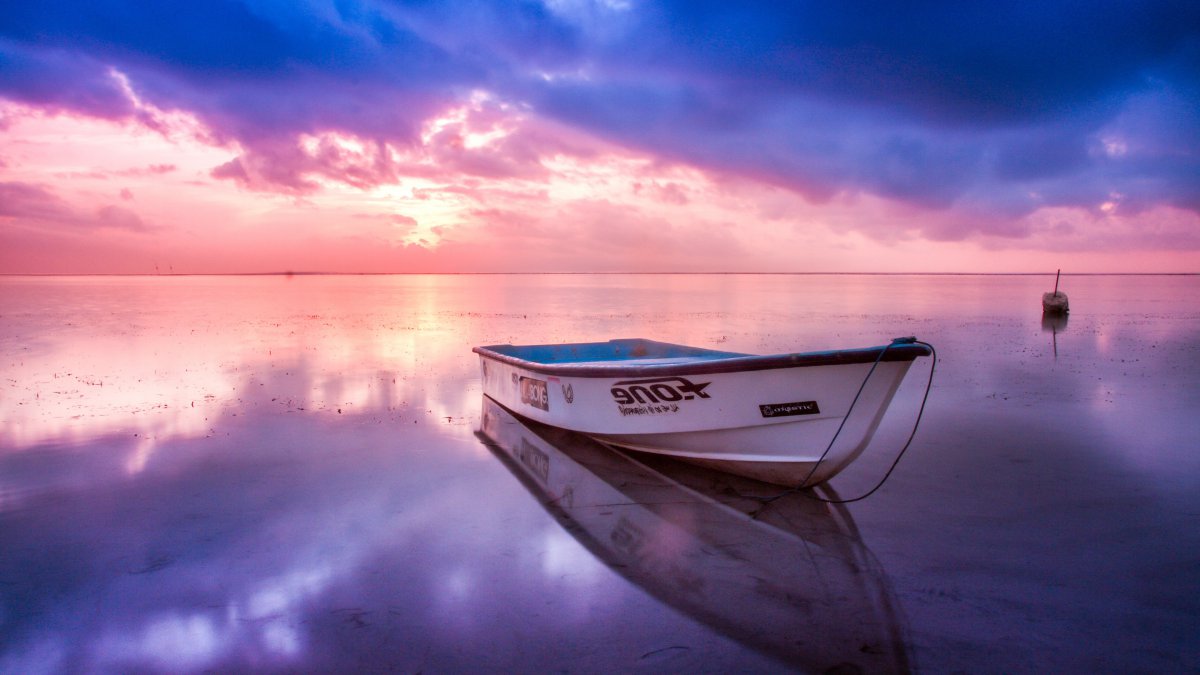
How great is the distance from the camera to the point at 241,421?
10.1 m

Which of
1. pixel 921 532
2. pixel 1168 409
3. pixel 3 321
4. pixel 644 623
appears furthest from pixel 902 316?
pixel 3 321

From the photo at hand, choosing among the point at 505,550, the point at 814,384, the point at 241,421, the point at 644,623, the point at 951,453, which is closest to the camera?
the point at 644,623

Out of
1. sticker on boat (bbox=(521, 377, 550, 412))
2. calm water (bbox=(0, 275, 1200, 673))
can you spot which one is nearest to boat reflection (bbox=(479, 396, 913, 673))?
calm water (bbox=(0, 275, 1200, 673))

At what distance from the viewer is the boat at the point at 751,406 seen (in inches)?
232

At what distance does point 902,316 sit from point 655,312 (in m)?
14.0

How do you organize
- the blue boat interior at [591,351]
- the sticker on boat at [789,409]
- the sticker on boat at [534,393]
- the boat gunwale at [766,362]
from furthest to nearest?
the blue boat interior at [591,351] < the sticker on boat at [534,393] < the sticker on boat at [789,409] < the boat gunwale at [766,362]

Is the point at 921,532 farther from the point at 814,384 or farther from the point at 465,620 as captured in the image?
the point at 465,620

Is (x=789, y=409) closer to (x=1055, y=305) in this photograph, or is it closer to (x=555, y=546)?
(x=555, y=546)

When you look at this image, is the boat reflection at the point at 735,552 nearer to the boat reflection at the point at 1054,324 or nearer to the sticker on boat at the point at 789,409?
the sticker on boat at the point at 789,409

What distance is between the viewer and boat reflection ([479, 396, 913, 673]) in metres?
4.13

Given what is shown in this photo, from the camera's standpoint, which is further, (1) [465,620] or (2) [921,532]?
(2) [921,532]

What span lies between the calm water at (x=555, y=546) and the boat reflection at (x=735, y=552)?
27 mm

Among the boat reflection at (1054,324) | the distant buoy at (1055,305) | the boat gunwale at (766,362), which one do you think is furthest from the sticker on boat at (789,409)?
the distant buoy at (1055,305)

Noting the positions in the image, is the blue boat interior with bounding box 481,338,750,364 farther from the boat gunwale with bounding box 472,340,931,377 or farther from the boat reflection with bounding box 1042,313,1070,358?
the boat reflection with bounding box 1042,313,1070,358
